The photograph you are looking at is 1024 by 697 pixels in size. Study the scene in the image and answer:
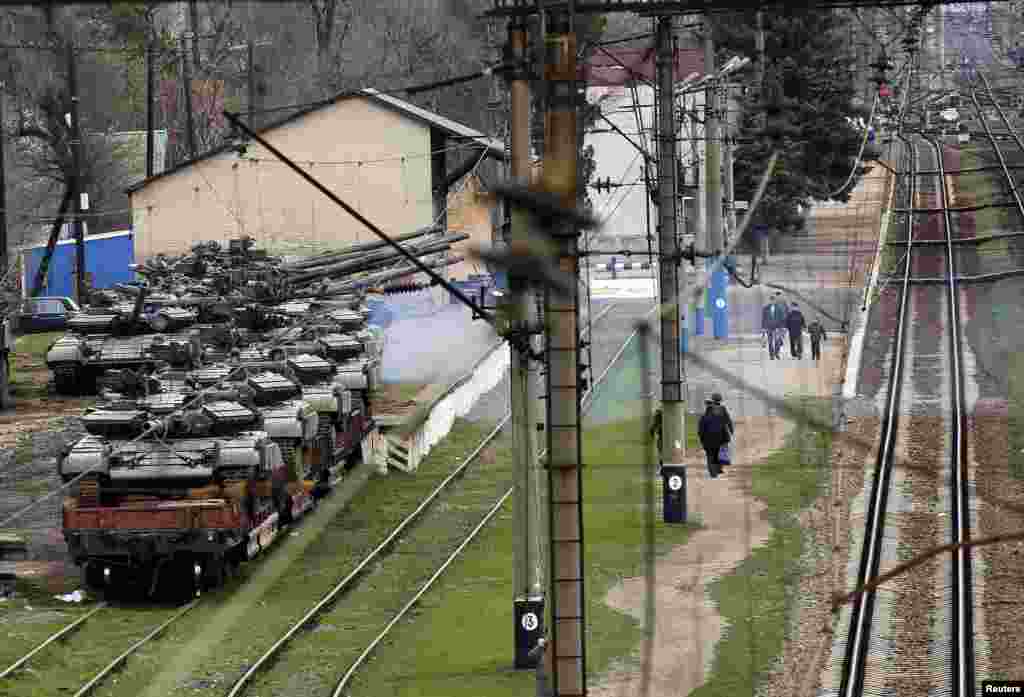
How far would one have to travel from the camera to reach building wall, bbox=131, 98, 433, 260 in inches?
1937

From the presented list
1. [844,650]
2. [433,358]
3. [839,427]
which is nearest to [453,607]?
[844,650]

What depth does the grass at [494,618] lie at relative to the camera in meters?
18.2

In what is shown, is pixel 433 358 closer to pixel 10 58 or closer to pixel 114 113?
Answer: pixel 10 58

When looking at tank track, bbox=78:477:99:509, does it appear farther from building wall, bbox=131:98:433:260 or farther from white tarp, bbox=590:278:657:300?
white tarp, bbox=590:278:657:300

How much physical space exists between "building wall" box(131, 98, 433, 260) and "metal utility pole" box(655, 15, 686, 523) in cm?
2413

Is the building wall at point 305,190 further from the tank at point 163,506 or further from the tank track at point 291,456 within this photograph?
the tank at point 163,506

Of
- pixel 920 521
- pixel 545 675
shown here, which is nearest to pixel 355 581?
pixel 920 521

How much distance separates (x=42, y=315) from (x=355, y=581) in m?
29.7

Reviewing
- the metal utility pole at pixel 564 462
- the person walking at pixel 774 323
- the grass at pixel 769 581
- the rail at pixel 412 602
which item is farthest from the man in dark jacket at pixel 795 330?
the metal utility pole at pixel 564 462

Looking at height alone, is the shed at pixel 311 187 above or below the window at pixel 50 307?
above

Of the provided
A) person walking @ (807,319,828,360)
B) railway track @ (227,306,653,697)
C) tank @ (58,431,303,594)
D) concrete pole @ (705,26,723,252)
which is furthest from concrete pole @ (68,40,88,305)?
tank @ (58,431,303,594)

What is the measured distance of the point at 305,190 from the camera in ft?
164

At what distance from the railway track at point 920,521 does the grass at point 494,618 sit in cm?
245

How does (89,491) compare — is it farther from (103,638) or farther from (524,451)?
Answer: (524,451)
